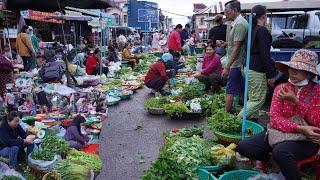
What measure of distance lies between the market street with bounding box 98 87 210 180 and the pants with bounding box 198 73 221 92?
1784 mm

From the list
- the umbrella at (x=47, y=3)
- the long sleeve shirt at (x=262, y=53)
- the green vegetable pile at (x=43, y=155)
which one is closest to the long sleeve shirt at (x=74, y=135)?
the green vegetable pile at (x=43, y=155)

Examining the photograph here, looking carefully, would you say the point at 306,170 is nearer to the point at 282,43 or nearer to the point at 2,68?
the point at 282,43

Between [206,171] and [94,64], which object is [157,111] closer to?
[206,171]

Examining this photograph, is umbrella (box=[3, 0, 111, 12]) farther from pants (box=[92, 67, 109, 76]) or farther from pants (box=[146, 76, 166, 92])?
pants (box=[92, 67, 109, 76])

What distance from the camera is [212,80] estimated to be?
9539 millimetres

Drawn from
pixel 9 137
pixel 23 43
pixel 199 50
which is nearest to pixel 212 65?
pixel 9 137

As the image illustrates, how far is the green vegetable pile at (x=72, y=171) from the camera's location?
442 cm

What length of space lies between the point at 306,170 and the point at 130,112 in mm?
5438

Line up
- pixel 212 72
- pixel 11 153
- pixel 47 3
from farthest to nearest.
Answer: pixel 212 72, pixel 47 3, pixel 11 153

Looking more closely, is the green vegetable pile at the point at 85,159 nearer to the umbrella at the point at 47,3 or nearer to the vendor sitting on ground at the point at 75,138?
the vendor sitting on ground at the point at 75,138

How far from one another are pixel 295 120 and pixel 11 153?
3775 mm

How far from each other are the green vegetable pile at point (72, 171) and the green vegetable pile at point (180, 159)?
81 cm

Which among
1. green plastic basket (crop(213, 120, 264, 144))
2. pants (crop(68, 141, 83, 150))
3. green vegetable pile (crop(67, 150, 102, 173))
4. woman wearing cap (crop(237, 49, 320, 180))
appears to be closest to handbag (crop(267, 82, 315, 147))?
woman wearing cap (crop(237, 49, 320, 180))

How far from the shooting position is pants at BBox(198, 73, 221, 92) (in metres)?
9.50
